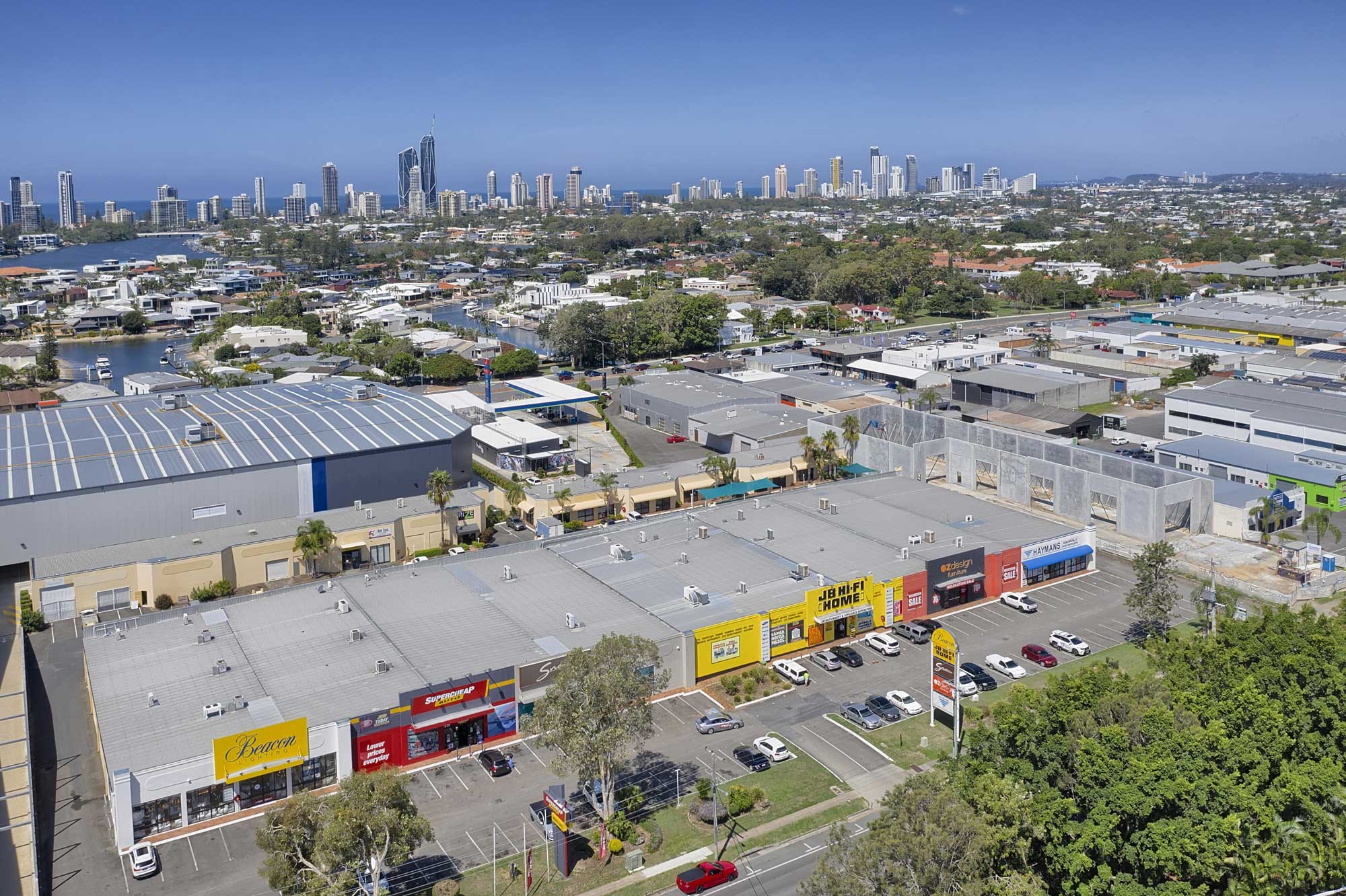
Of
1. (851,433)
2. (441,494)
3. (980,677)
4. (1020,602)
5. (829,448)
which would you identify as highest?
(851,433)

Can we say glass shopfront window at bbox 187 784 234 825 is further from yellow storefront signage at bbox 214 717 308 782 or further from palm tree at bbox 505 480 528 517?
palm tree at bbox 505 480 528 517

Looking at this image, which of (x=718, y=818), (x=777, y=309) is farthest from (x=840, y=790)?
(x=777, y=309)

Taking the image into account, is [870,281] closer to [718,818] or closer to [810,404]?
[810,404]

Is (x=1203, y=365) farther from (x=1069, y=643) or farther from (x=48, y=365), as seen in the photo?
(x=48, y=365)

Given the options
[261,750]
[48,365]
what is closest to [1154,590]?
[261,750]

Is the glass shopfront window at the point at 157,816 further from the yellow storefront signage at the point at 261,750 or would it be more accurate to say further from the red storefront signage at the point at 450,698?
the red storefront signage at the point at 450,698

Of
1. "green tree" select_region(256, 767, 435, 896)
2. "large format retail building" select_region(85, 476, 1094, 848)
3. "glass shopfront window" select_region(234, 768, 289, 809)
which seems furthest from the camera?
"large format retail building" select_region(85, 476, 1094, 848)

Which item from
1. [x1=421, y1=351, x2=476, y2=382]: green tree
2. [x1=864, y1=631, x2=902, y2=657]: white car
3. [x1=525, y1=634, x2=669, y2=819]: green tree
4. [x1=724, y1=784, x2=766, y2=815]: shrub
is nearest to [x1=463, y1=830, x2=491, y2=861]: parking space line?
[x1=525, y1=634, x2=669, y2=819]: green tree

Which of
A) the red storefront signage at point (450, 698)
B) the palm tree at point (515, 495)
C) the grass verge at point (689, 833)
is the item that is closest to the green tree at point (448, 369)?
the palm tree at point (515, 495)
